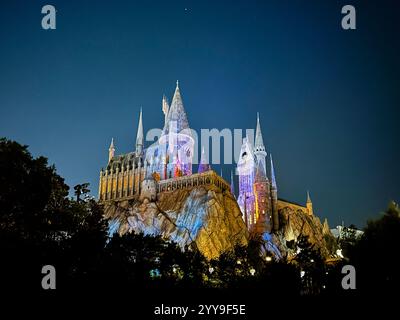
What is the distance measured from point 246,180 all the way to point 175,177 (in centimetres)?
2119

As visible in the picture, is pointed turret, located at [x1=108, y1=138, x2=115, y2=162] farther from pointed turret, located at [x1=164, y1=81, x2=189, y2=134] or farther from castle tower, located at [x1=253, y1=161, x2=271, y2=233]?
castle tower, located at [x1=253, y1=161, x2=271, y2=233]

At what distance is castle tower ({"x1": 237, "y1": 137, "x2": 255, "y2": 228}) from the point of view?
77.4m

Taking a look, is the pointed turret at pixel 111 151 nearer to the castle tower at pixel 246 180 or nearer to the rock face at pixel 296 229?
the castle tower at pixel 246 180

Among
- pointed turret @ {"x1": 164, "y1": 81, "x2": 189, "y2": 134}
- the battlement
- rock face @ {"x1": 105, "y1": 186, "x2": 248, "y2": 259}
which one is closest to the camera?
rock face @ {"x1": 105, "y1": 186, "x2": 248, "y2": 259}

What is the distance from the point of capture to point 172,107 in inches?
3083

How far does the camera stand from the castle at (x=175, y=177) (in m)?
68.0

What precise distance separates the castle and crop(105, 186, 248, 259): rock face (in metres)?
2.58

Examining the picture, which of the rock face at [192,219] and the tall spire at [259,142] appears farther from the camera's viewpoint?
the tall spire at [259,142]

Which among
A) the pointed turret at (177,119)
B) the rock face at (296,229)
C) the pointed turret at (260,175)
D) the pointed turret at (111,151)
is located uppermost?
the pointed turret at (177,119)

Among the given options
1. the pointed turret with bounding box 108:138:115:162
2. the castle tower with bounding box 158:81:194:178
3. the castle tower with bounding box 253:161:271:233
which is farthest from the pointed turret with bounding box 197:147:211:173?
the pointed turret with bounding box 108:138:115:162

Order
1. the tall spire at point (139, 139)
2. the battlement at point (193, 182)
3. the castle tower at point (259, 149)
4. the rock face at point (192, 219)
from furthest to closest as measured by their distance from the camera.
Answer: the castle tower at point (259, 149)
the tall spire at point (139, 139)
the battlement at point (193, 182)
the rock face at point (192, 219)

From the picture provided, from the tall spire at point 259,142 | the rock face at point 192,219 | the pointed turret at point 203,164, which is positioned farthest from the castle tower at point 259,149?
the rock face at point 192,219

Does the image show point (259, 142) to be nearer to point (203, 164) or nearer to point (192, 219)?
point (203, 164)
